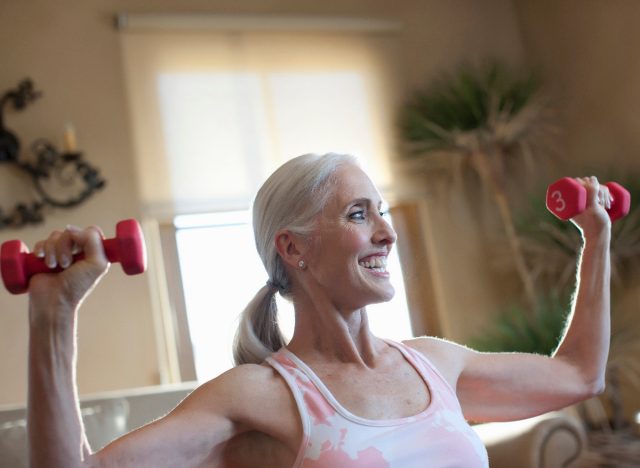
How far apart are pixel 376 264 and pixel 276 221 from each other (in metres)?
0.17

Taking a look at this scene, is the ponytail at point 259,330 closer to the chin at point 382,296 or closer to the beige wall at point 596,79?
the chin at point 382,296

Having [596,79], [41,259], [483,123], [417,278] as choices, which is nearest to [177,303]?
[417,278]

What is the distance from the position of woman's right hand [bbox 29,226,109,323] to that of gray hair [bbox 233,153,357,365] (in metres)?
0.40

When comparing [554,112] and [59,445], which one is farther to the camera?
[554,112]

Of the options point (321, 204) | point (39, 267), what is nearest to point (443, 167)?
point (321, 204)

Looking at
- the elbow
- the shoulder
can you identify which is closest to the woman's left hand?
the elbow

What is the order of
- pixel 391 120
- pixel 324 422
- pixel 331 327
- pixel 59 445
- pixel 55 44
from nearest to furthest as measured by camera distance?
pixel 59 445 < pixel 324 422 < pixel 331 327 < pixel 55 44 < pixel 391 120

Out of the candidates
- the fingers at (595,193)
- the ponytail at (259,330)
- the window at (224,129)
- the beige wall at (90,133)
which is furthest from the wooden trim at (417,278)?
the ponytail at (259,330)

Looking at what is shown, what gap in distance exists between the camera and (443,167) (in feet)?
15.7

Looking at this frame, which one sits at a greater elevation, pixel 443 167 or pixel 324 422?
pixel 443 167

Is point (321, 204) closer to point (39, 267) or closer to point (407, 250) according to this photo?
point (39, 267)

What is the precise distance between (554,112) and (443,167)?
0.75m

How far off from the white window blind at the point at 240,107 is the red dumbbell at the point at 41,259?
129 inches

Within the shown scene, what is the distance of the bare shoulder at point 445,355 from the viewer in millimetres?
1306
